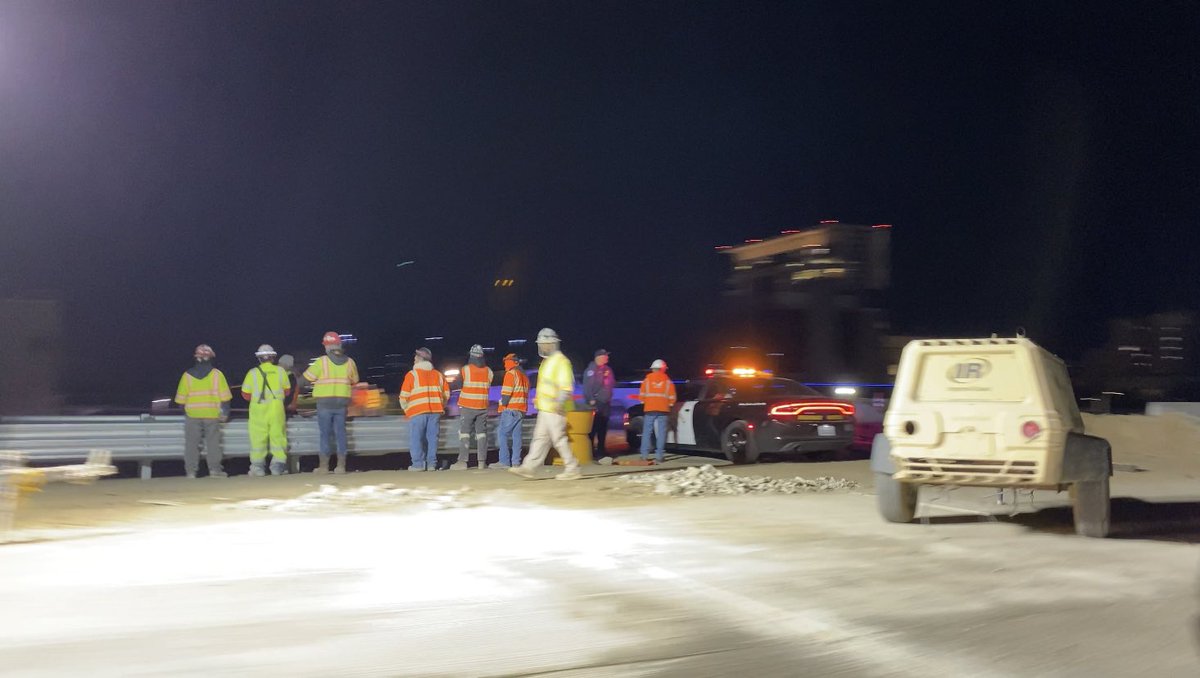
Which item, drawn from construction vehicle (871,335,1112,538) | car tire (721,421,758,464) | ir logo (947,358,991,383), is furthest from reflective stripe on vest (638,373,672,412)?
ir logo (947,358,991,383)

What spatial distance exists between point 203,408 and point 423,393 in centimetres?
314

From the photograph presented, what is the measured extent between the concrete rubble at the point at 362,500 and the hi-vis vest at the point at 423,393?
2.71 m

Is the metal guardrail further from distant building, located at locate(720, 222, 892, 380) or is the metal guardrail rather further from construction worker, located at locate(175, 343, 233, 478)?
distant building, located at locate(720, 222, 892, 380)

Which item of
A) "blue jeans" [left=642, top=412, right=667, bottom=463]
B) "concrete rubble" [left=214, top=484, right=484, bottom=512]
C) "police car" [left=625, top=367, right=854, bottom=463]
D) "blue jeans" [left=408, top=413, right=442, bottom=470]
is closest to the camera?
"concrete rubble" [left=214, top=484, right=484, bottom=512]

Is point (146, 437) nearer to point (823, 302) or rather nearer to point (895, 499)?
point (895, 499)

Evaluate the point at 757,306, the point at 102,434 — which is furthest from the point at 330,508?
the point at 757,306

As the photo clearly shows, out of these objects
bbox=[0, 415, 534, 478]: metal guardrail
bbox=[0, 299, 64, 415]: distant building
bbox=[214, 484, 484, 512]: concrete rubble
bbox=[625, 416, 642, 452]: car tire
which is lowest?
bbox=[214, 484, 484, 512]: concrete rubble

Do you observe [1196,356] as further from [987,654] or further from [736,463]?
[987,654]

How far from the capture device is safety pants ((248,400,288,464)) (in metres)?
15.1

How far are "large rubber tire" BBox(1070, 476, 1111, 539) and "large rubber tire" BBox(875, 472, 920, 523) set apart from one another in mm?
1425

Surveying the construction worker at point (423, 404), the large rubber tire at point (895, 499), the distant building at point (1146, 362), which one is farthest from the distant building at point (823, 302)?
the large rubber tire at point (895, 499)

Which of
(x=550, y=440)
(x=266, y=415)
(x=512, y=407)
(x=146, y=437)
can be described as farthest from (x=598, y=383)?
(x=146, y=437)

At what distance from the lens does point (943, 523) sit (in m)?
10.3

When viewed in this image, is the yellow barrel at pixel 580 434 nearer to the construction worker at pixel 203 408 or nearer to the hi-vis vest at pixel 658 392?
the hi-vis vest at pixel 658 392
